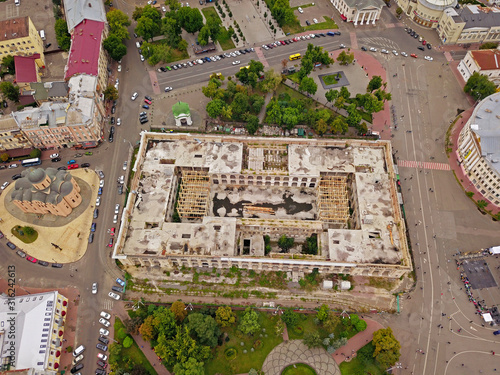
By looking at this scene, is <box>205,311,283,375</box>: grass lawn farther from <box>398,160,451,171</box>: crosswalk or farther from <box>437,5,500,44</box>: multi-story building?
<box>437,5,500,44</box>: multi-story building

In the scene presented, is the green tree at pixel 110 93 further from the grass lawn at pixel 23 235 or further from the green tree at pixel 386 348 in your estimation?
the green tree at pixel 386 348

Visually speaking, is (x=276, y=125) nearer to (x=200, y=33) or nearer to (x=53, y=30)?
(x=200, y=33)

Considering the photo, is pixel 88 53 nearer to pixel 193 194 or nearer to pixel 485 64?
pixel 193 194

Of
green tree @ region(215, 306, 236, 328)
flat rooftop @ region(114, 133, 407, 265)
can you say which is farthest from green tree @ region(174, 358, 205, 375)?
flat rooftop @ region(114, 133, 407, 265)

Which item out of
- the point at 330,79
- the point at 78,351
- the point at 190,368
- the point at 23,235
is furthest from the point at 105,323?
the point at 330,79

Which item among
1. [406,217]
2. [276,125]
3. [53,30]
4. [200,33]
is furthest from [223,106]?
[53,30]

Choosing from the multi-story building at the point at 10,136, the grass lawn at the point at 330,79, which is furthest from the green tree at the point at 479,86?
the multi-story building at the point at 10,136

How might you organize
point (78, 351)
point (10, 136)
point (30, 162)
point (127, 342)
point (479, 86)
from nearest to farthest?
point (127, 342) → point (78, 351) → point (10, 136) → point (30, 162) → point (479, 86)
